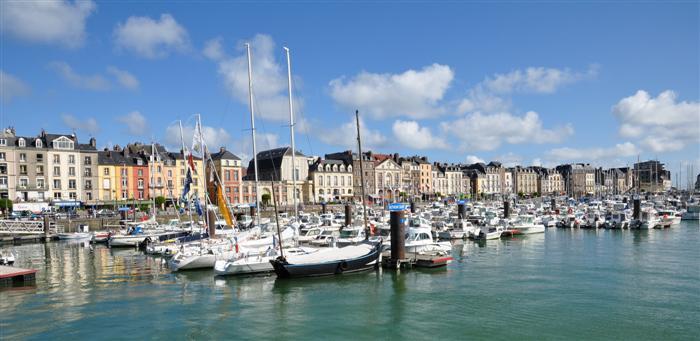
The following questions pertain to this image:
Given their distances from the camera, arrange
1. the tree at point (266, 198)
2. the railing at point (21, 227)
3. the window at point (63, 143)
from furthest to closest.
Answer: the tree at point (266, 198) < the window at point (63, 143) < the railing at point (21, 227)

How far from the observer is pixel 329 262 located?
32.1 meters

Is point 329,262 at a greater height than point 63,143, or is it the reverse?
point 63,143

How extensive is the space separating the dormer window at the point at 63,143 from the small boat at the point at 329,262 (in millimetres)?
67091

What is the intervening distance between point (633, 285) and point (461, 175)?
423ft

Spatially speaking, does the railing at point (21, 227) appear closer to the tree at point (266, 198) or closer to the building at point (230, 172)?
the building at point (230, 172)

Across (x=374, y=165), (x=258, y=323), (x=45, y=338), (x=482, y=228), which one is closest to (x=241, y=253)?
(x=258, y=323)

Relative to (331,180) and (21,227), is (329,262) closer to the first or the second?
(21,227)

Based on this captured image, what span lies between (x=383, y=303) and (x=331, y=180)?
308ft

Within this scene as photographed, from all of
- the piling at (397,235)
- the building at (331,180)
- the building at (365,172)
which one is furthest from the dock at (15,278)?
the building at (365,172)

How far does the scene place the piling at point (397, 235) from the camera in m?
32.8

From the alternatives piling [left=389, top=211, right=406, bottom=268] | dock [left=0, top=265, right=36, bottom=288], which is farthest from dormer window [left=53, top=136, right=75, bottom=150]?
piling [left=389, top=211, right=406, bottom=268]

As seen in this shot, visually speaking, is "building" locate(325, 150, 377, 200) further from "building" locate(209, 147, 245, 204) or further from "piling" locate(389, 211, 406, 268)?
"piling" locate(389, 211, 406, 268)

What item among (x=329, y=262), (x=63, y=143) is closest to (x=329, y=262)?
(x=329, y=262)

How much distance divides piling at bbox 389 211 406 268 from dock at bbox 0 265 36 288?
2168 cm
